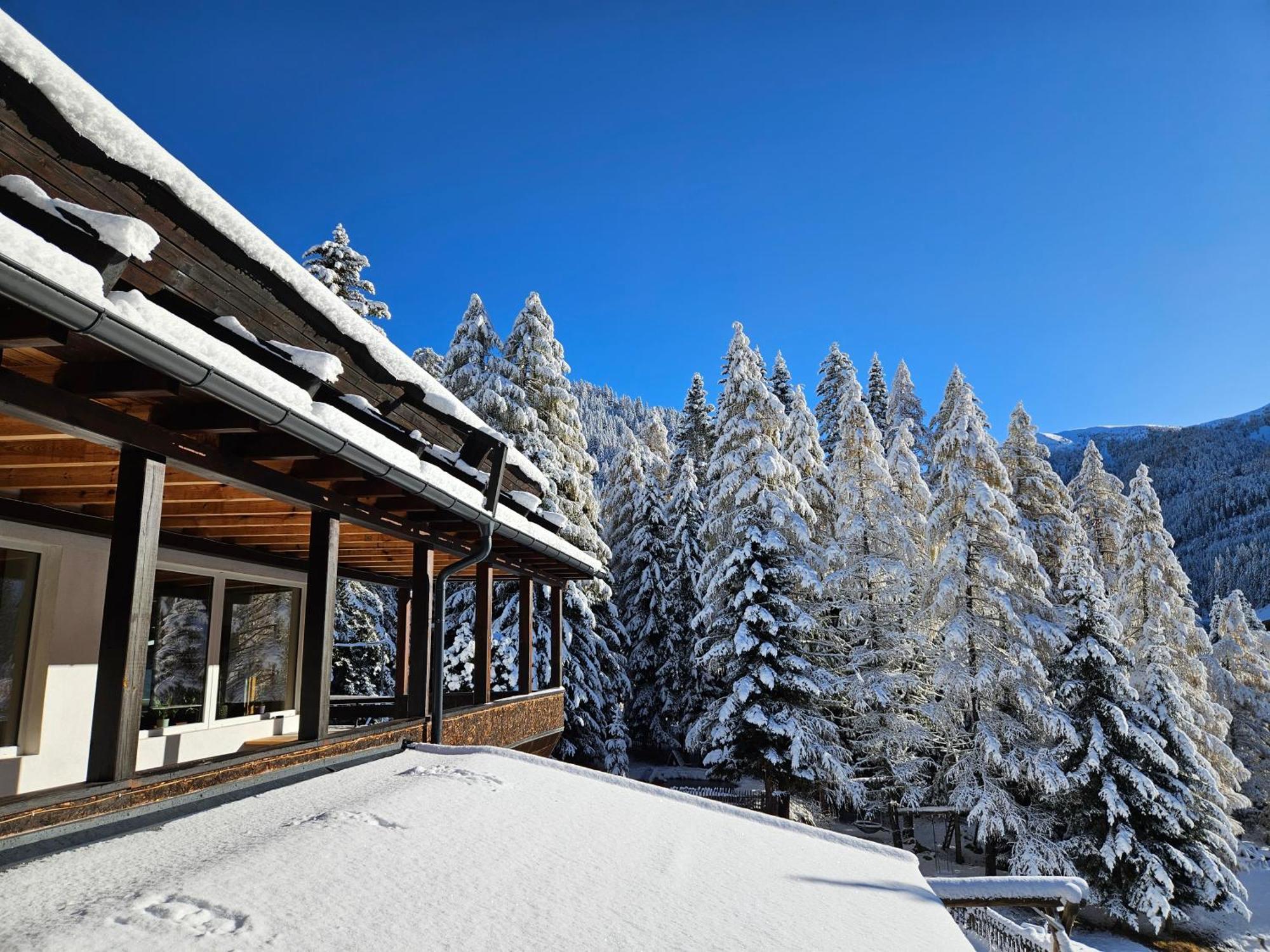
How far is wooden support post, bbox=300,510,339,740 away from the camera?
495 centimetres

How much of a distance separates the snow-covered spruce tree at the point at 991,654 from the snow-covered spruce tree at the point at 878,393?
53.2 feet

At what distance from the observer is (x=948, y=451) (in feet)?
56.2

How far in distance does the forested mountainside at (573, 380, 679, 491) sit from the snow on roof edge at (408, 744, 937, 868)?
3347 inches

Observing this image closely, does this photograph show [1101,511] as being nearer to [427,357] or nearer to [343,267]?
[427,357]

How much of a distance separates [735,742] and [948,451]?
839 cm

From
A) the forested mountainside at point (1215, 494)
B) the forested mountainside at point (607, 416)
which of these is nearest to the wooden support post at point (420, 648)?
the forested mountainside at point (1215, 494)

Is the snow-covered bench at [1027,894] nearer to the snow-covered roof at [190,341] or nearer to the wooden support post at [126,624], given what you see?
the snow-covered roof at [190,341]

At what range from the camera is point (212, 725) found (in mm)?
7688

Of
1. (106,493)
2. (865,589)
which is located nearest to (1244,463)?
(865,589)

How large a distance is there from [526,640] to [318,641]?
570 cm

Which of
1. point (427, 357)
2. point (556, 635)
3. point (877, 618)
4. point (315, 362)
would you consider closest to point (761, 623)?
point (877, 618)

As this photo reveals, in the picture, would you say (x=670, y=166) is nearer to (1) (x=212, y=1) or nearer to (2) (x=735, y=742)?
(1) (x=212, y=1)

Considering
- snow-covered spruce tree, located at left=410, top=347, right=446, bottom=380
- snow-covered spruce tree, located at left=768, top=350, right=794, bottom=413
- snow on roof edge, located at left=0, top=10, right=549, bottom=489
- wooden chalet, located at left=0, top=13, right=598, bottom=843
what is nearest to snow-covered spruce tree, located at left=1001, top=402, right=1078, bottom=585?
snow-covered spruce tree, located at left=768, top=350, right=794, bottom=413

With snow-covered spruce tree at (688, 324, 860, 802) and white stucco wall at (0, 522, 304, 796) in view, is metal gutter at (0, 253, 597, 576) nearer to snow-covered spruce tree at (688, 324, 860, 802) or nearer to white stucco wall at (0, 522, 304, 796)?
white stucco wall at (0, 522, 304, 796)
